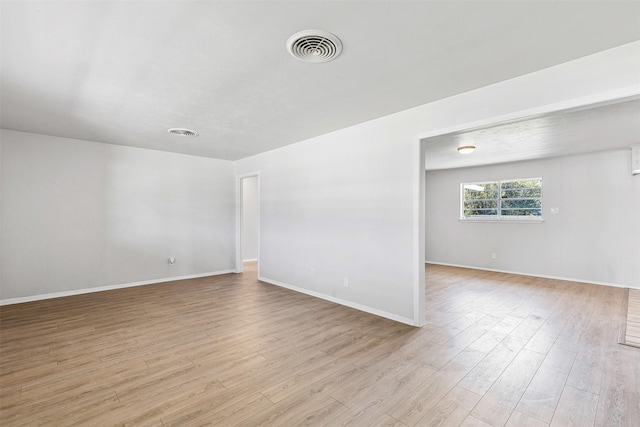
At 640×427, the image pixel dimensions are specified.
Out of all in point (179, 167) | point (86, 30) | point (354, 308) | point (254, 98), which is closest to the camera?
point (86, 30)

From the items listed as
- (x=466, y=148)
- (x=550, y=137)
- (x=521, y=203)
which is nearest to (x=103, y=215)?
(x=466, y=148)

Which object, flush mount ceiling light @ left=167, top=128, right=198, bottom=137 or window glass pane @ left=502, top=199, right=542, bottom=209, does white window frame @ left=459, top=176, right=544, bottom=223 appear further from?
flush mount ceiling light @ left=167, top=128, right=198, bottom=137

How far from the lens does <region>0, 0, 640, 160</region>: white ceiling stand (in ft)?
5.57

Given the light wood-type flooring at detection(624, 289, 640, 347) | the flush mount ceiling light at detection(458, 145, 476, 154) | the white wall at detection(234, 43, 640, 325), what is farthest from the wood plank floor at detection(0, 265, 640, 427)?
the flush mount ceiling light at detection(458, 145, 476, 154)

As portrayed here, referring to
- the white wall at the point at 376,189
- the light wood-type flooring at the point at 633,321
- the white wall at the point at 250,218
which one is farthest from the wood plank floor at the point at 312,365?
the white wall at the point at 250,218

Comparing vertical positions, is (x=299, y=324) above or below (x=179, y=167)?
below

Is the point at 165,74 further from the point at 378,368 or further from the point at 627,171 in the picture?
the point at 627,171

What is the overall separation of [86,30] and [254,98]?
1419 mm

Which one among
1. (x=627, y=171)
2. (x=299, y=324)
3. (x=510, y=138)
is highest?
(x=510, y=138)

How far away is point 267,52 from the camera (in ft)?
6.98

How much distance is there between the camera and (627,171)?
498 centimetres

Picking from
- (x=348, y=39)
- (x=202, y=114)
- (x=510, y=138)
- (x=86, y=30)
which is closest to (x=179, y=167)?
(x=202, y=114)

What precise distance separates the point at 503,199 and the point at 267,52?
6476 mm

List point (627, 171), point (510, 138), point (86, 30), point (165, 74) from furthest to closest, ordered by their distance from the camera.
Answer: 1. point (627, 171)
2. point (510, 138)
3. point (165, 74)
4. point (86, 30)
